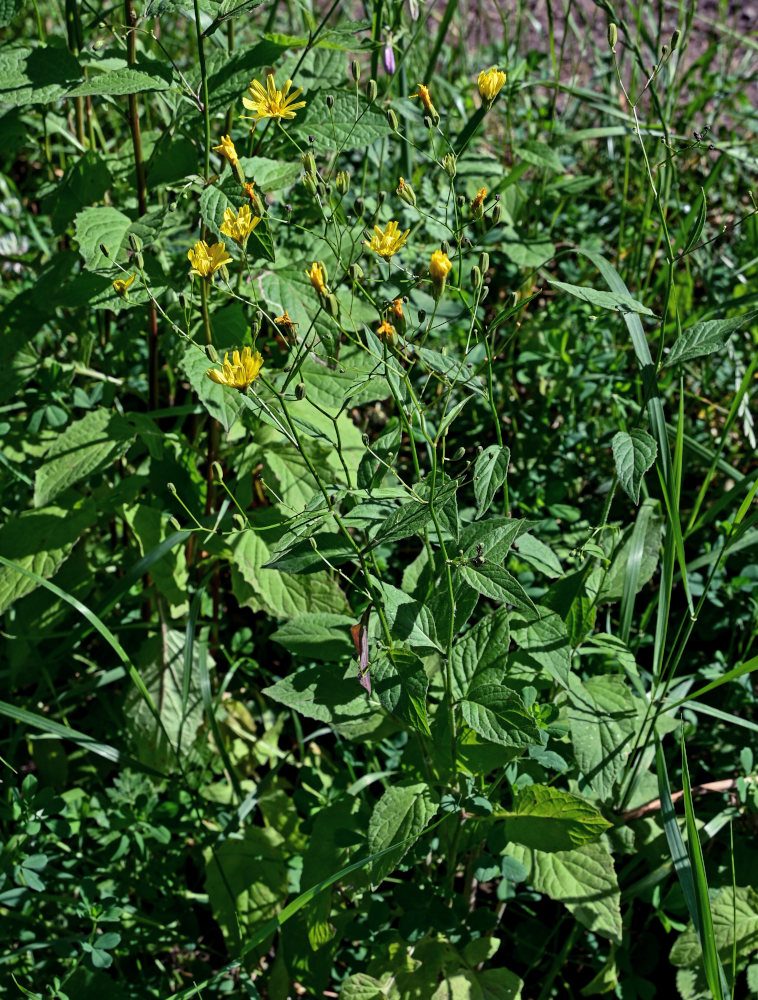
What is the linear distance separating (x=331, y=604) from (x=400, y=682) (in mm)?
512

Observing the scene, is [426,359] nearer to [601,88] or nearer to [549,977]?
[549,977]

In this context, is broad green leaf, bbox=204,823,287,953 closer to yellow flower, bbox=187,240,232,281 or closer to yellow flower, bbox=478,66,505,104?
yellow flower, bbox=187,240,232,281

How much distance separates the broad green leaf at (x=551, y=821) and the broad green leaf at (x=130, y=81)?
51.8 inches

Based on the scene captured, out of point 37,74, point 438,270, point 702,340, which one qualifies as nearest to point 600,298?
point 702,340

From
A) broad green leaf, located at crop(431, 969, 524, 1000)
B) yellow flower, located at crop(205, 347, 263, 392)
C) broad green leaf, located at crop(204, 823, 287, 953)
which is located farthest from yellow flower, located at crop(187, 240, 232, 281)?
broad green leaf, located at crop(431, 969, 524, 1000)

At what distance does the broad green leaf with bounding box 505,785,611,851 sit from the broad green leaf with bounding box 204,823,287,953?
0.51 metres

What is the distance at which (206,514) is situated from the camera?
1.91 m

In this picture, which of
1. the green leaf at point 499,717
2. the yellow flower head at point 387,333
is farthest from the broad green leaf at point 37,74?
the green leaf at point 499,717

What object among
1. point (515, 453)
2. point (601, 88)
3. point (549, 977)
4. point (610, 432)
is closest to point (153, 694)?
point (549, 977)

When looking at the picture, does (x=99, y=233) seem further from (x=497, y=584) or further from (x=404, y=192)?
(x=497, y=584)

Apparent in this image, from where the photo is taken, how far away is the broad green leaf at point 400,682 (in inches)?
52.1

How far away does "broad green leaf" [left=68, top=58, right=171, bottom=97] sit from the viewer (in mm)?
1548

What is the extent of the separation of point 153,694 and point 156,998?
56 cm

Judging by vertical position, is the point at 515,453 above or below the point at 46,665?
above
